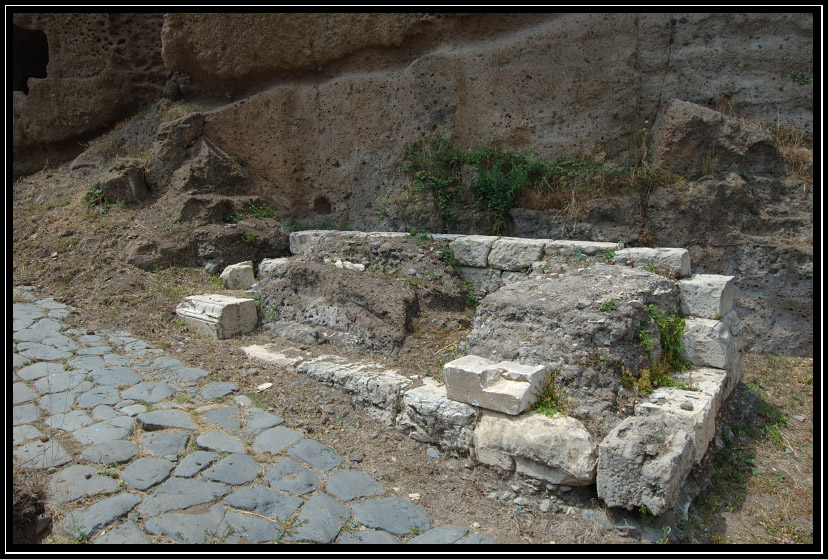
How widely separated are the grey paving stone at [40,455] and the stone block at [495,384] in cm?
238

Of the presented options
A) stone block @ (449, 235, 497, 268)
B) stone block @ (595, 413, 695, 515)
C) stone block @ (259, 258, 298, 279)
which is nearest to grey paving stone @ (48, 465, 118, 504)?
stone block @ (595, 413, 695, 515)

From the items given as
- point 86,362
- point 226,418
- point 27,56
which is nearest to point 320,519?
point 226,418

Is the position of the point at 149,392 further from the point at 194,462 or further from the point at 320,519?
the point at 320,519

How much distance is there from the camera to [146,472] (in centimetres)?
330

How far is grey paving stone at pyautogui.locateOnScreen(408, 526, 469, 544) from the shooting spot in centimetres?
302

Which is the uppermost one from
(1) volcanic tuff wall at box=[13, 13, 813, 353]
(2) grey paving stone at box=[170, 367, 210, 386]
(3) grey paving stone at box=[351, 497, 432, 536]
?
(1) volcanic tuff wall at box=[13, 13, 813, 353]

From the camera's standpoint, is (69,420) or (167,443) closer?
(167,443)

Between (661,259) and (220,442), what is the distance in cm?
366

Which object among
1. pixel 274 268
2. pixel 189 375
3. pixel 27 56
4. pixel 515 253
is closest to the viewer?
pixel 189 375

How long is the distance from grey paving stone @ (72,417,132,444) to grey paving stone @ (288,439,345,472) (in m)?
1.09

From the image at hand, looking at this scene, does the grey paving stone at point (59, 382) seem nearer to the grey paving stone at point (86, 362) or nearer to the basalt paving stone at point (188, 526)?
the grey paving stone at point (86, 362)

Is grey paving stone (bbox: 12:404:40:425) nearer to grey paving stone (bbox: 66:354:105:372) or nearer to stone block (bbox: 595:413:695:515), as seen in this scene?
grey paving stone (bbox: 66:354:105:372)

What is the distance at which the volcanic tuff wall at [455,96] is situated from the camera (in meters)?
6.11
